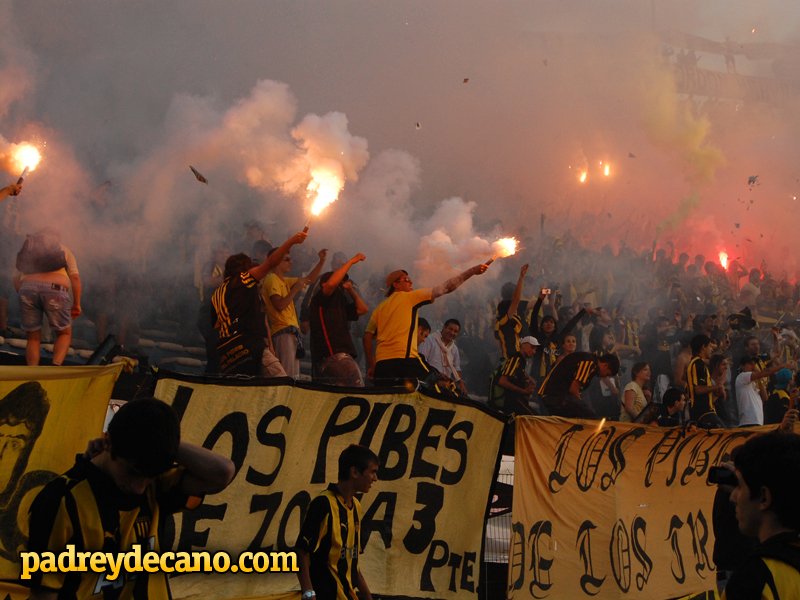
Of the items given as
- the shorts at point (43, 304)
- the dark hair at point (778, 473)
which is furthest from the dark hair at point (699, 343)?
the dark hair at point (778, 473)

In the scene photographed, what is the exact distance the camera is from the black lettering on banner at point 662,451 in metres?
7.88

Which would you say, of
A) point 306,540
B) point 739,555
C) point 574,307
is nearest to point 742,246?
point 574,307

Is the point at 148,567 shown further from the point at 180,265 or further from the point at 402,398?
the point at 180,265

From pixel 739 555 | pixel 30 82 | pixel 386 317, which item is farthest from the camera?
pixel 30 82

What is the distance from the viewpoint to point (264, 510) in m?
6.03

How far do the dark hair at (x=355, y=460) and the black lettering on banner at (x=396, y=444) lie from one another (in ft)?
3.81

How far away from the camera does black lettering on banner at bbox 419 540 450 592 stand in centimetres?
652

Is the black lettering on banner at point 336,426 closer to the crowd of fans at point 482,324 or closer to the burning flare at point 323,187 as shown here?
the crowd of fans at point 482,324

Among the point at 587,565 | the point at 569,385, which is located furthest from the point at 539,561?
the point at 569,385

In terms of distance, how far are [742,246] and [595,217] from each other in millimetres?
5742

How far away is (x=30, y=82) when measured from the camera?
41.6 ft

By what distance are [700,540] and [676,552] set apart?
0.31 m

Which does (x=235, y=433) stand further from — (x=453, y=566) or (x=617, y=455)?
(x=617, y=455)

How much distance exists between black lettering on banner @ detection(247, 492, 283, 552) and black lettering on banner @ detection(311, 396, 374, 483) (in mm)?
277
